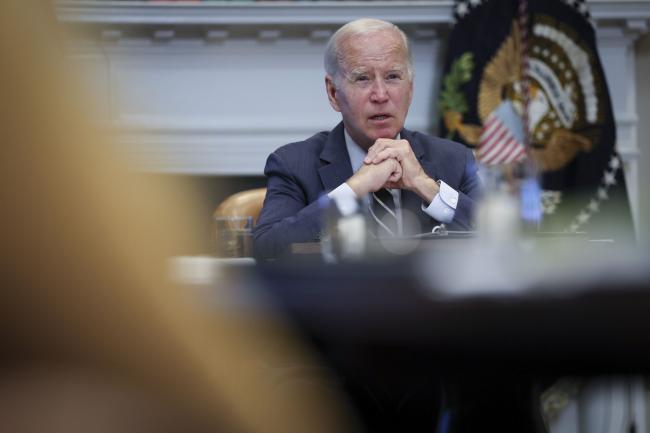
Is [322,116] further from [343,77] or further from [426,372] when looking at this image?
[426,372]

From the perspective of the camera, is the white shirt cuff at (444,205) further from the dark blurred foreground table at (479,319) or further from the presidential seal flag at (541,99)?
the presidential seal flag at (541,99)

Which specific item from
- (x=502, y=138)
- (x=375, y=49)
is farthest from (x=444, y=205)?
(x=502, y=138)

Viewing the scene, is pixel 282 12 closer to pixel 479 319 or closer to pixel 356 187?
pixel 356 187

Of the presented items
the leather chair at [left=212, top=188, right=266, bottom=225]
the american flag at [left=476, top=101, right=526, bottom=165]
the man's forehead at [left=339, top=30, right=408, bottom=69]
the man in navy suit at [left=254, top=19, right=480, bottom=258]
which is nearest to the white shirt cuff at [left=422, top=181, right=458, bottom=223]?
the man in navy suit at [left=254, top=19, right=480, bottom=258]

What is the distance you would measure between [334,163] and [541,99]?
1.89 m

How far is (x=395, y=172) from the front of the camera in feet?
5.86

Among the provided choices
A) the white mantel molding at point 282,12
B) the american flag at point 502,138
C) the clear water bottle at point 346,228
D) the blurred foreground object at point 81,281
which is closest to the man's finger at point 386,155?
the clear water bottle at point 346,228

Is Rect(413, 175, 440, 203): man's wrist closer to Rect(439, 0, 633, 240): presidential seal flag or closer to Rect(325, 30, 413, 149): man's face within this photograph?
Rect(325, 30, 413, 149): man's face

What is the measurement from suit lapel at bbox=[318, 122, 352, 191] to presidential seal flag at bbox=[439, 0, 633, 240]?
1.59 meters

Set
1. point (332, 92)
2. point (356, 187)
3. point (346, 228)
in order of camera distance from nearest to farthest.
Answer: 1. point (346, 228)
2. point (356, 187)
3. point (332, 92)

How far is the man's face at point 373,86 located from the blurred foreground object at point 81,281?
4.95 ft

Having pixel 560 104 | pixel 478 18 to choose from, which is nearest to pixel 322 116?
pixel 478 18

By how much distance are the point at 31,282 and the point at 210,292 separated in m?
0.09

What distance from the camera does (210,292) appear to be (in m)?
0.48
